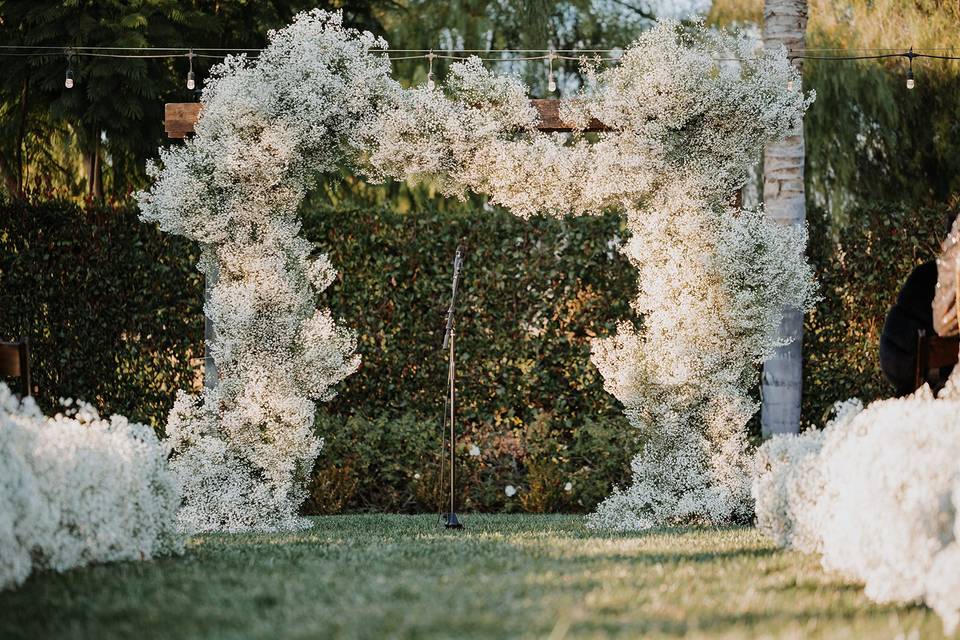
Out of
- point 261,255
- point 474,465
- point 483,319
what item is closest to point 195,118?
point 261,255

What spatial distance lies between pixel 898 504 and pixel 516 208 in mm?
4465

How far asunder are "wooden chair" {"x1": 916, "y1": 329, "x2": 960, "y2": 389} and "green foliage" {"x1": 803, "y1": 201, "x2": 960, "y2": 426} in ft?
12.1

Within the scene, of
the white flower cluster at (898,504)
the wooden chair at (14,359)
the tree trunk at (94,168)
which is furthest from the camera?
the tree trunk at (94,168)

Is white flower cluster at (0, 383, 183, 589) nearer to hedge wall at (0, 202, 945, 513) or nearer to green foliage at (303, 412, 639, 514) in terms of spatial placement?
green foliage at (303, 412, 639, 514)

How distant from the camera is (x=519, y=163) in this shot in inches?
317

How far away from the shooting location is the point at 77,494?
4.97 meters

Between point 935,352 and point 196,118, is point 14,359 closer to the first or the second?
point 196,118

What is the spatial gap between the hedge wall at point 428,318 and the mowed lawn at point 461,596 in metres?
3.68

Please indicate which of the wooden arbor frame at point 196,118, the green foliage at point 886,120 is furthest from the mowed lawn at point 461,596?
the green foliage at point 886,120

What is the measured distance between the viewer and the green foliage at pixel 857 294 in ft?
33.1

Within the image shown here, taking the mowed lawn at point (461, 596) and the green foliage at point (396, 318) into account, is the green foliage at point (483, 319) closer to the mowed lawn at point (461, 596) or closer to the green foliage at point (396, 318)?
the green foliage at point (396, 318)

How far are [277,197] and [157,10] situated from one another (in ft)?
13.3

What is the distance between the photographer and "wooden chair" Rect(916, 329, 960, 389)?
6301 millimetres

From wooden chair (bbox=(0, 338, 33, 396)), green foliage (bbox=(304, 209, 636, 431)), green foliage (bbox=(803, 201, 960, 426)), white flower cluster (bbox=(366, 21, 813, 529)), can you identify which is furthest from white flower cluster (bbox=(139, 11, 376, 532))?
green foliage (bbox=(803, 201, 960, 426))
